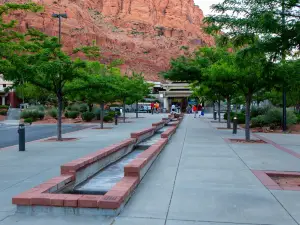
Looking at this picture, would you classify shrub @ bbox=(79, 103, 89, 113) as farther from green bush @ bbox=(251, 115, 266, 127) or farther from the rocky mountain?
the rocky mountain

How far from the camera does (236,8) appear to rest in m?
8.95

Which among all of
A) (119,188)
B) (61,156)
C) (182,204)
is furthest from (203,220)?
(61,156)

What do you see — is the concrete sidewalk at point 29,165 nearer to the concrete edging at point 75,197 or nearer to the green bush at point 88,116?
the concrete edging at point 75,197

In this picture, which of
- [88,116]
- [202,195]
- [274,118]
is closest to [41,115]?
[88,116]

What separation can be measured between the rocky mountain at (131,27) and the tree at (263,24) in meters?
118

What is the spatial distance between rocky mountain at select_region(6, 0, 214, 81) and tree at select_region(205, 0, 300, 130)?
11760 cm

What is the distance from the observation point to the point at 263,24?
727cm

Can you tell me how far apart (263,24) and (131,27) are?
154 m

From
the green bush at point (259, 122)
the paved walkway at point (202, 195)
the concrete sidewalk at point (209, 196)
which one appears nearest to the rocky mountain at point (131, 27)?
the green bush at point (259, 122)

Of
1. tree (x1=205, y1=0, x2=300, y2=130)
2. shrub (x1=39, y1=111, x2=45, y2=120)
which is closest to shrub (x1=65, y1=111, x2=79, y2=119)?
shrub (x1=39, y1=111, x2=45, y2=120)

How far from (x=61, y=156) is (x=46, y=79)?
5.92 metres

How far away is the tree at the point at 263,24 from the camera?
7.54 metres

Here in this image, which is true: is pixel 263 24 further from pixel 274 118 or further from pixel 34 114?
pixel 34 114

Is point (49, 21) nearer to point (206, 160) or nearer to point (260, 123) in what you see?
point (260, 123)
